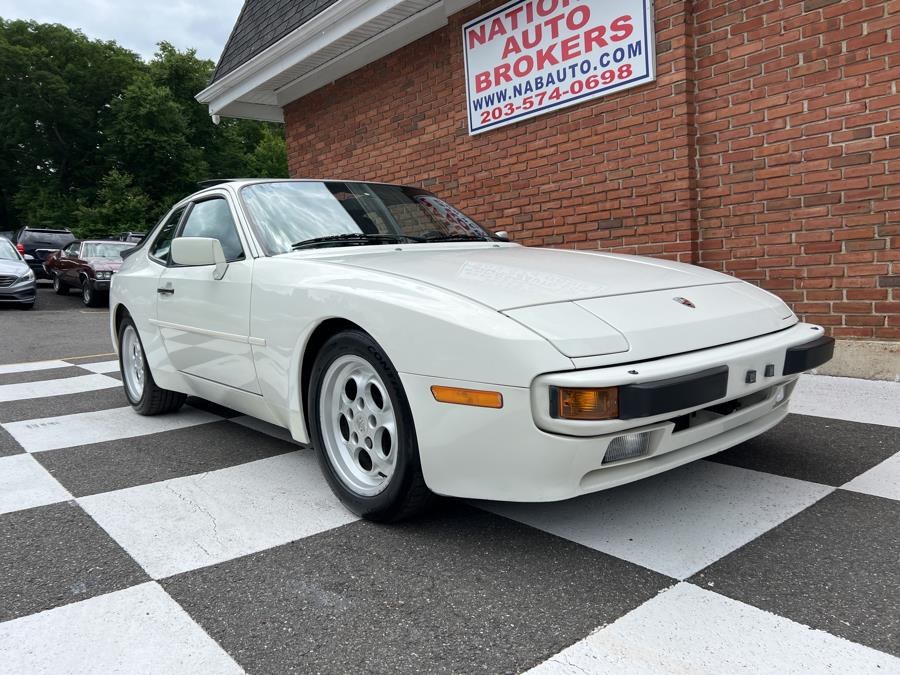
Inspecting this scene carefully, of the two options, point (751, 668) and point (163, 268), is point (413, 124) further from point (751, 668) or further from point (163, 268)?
point (751, 668)

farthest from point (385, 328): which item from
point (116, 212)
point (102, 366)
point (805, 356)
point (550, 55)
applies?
point (116, 212)

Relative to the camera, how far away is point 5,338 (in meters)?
9.15

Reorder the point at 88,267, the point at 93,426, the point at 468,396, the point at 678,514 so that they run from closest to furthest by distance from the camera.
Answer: the point at 468,396 → the point at 678,514 → the point at 93,426 → the point at 88,267

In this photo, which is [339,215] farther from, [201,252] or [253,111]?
[253,111]

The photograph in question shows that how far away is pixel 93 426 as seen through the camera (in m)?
4.14

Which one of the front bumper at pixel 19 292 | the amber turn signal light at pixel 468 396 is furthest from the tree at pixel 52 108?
the amber turn signal light at pixel 468 396

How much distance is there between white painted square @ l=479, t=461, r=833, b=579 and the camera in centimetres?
216

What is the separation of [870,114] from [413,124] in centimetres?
478

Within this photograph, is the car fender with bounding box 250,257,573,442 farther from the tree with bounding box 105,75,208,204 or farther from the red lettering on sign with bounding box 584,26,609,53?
the tree with bounding box 105,75,208,204

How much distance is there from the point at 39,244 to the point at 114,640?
71.5ft

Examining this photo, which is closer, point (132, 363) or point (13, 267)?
point (132, 363)

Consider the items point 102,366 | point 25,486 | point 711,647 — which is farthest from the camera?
point 102,366

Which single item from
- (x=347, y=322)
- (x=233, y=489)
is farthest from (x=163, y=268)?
(x=347, y=322)

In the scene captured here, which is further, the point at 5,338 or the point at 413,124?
the point at 5,338
